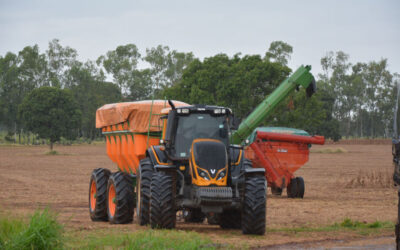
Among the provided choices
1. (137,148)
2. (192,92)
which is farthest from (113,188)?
(192,92)

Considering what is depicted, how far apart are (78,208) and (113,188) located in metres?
3.70

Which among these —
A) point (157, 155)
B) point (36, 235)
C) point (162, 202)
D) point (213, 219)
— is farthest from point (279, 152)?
point (36, 235)

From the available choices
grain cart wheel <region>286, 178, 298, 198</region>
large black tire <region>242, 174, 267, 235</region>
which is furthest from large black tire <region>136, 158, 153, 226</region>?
grain cart wheel <region>286, 178, 298, 198</region>

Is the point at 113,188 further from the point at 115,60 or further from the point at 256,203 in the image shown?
the point at 115,60

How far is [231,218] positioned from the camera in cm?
1425

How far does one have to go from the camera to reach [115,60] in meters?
124

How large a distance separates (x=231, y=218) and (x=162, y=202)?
233cm

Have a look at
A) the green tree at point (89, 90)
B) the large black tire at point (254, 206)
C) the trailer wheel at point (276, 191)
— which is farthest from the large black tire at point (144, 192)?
the green tree at point (89, 90)

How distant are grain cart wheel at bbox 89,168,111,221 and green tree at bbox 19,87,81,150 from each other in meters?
62.9

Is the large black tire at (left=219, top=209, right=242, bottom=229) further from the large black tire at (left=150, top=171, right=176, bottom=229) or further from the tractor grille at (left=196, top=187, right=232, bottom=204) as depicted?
the tractor grille at (left=196, top=187, right=232, bottom=204)

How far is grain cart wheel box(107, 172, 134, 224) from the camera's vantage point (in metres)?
14.7

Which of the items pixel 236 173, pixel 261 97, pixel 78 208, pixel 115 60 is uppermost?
pixel 115 60

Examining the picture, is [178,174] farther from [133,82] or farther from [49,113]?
[133,82]

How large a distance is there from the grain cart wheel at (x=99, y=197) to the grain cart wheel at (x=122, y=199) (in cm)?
62
